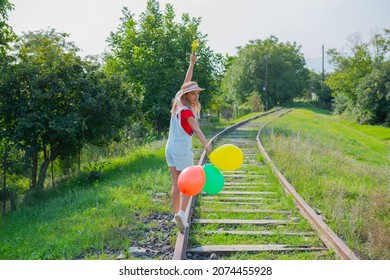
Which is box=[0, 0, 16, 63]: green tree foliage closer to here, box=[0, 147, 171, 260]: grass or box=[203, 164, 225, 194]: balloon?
box=[0, 147, 171, 260]: grass

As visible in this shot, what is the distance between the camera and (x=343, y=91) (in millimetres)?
37719

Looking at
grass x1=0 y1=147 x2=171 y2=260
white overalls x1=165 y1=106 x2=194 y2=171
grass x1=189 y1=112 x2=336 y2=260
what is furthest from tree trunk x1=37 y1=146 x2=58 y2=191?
white overalls x1=165 y1=106 x2=194 y2=171

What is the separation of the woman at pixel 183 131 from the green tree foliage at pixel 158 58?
47.6ft

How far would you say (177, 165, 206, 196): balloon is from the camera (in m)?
4.26

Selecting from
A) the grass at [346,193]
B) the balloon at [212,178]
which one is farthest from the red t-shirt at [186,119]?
the grass at [346,193]

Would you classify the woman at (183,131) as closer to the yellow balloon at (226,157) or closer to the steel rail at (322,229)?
the yellow balloon at (226,157)

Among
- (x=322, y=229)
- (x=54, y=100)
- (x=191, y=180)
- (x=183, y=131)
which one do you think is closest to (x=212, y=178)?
(x=191, y=180)

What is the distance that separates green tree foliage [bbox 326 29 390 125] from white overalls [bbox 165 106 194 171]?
26.7 m

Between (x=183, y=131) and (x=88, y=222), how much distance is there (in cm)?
205

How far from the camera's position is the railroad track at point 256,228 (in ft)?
14.7

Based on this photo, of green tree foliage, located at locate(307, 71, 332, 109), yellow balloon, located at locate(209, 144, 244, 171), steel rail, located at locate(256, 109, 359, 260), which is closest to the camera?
steel rail, located at locate(256, 109, 359, 260)

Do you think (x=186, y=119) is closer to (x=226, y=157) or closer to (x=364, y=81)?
(x=226, y=157)

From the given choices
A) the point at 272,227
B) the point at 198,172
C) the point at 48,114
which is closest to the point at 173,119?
the point at 198,172

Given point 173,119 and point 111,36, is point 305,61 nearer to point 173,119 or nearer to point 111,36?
point 111,36
